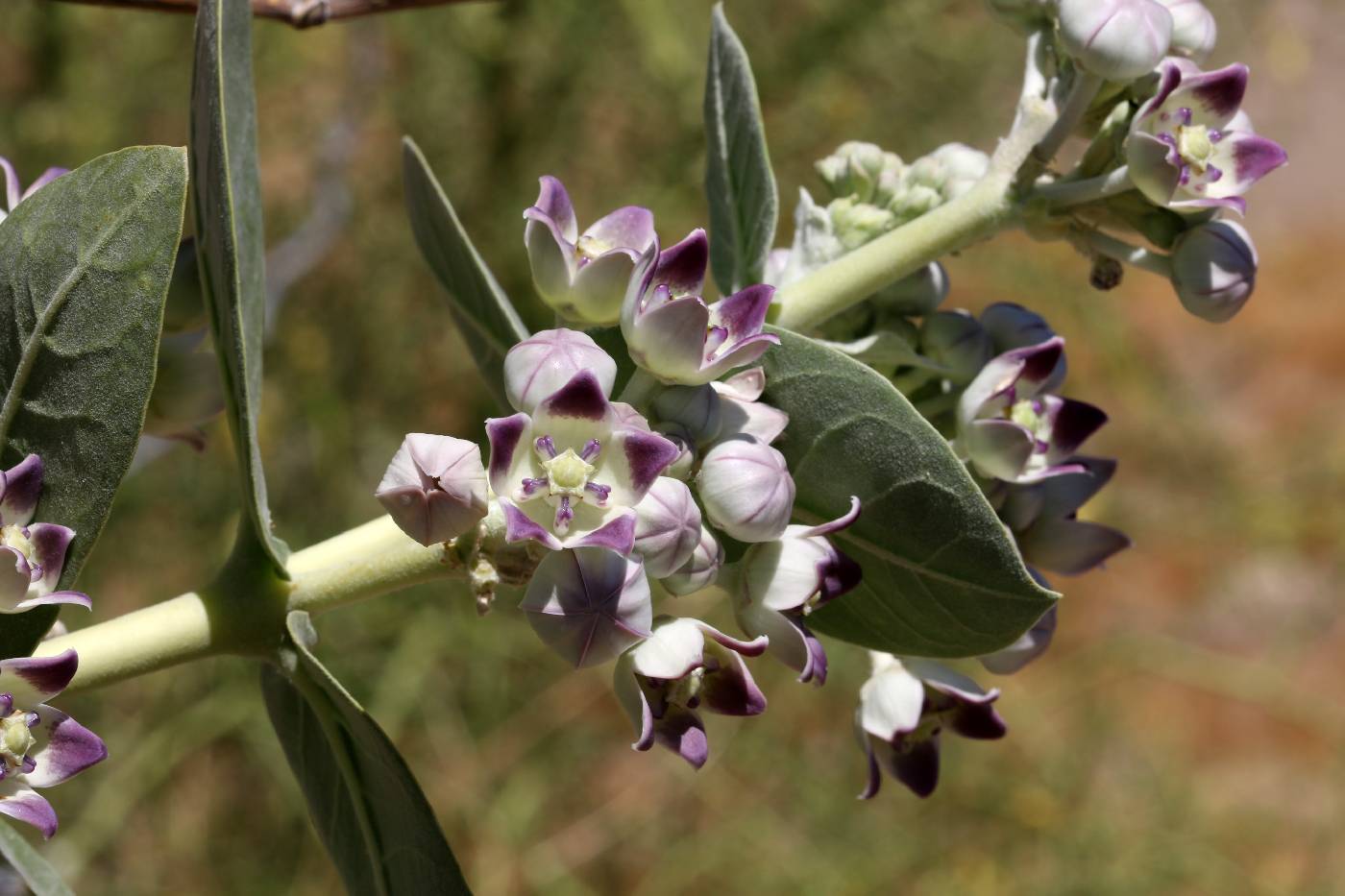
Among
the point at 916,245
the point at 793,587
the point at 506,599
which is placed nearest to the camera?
the point at 793,587

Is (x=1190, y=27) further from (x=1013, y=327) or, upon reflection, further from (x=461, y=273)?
(x=461, y=273)

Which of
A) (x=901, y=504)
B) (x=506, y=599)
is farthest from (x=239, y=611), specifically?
(x=506, y=599)

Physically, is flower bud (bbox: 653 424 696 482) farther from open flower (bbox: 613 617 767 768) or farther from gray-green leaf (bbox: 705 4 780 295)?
gray-green leaf (bbox: 705 4 780 295)

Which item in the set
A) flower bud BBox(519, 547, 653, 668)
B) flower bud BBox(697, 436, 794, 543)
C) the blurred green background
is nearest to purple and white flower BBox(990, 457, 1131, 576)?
flower bud BBox(697, 436, 794, 543)

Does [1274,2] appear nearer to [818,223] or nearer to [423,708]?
[423,708]

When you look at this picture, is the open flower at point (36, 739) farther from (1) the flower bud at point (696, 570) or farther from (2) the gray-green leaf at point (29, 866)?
(1) the flower bud at point (696, 570)

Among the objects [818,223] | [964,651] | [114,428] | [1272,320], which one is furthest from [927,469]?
[1272,320]
